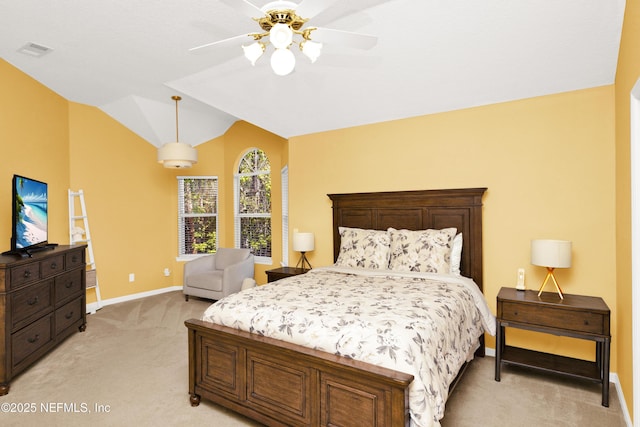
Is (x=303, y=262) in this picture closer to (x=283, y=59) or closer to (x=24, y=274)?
(x=24, y=274)

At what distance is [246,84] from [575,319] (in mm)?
3662

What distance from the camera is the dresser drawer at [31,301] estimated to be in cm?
279

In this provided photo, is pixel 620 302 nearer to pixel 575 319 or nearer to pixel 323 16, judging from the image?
pixel 575 319

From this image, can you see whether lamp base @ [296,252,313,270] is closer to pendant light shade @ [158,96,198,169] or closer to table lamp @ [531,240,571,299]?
pendant light shade @ [158,96,198,169]

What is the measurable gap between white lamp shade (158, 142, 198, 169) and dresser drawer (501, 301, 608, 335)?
13.2 feet

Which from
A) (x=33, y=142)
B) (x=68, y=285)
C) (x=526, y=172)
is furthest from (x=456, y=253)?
(x=33, y=142)

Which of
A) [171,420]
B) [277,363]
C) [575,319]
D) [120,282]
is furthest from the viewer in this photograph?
[120,282]

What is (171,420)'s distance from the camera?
228cm

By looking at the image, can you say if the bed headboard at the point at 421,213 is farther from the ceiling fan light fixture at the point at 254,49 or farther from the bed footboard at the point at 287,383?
the ceiling fan light fixture at the point at 254,49

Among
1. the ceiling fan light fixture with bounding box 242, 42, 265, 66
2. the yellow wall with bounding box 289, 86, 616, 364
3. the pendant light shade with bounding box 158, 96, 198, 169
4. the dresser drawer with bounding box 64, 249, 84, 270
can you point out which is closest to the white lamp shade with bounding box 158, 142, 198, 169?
the pendant light shade with bounding box 158, 96, 198, 169

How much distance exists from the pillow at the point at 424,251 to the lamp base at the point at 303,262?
136cm

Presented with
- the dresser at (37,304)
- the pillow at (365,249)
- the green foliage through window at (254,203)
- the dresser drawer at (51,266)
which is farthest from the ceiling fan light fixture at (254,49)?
the green foliage through window at (254,203)

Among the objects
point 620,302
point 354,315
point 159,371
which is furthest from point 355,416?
point 620,302

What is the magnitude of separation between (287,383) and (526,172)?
277 cm
